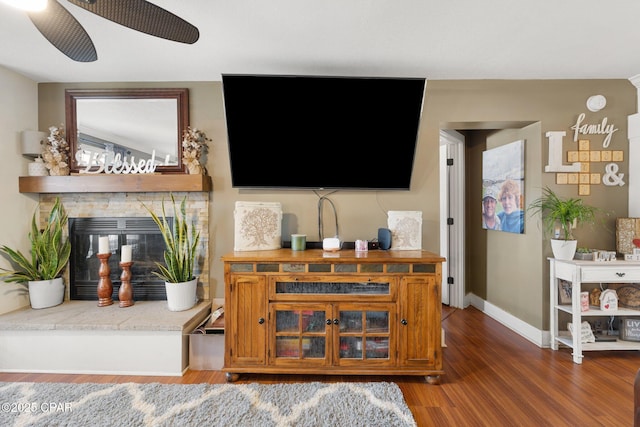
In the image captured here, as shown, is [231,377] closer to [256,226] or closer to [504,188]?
[256,226]

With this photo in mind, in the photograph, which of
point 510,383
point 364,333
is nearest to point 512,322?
point 510,383

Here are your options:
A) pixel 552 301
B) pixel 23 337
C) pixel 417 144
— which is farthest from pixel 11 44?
pixel 552 301

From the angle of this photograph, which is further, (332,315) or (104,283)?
(104,283)

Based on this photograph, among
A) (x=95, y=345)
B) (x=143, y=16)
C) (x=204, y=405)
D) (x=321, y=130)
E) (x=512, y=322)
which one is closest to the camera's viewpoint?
(x=143, y=16)

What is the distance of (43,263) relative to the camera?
259cm

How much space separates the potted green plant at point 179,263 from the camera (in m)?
2.52

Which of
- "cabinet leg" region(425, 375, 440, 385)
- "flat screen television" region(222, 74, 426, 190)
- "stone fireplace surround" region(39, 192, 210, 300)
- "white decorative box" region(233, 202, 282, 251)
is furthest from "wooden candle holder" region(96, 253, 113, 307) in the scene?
"cabinet leg" region(425, 375, 440, 385)

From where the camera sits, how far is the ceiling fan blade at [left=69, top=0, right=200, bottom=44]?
131 cm

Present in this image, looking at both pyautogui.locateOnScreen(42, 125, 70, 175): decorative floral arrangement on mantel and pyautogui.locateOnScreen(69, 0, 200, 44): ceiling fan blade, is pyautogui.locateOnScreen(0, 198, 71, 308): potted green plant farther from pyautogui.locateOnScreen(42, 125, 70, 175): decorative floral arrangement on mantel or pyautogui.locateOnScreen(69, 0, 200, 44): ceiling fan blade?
pyautogui.locateOnScreen(69, 0, 200, 44): ceiling fan blade

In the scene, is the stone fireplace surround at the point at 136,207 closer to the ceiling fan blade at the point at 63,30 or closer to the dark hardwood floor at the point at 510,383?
the dark hardwood floor at the point at 510,383

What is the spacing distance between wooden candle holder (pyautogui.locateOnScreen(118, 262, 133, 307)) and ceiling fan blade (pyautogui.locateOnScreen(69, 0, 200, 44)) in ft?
6.33

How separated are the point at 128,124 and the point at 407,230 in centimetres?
262

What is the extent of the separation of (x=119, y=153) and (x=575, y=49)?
373 centimetres

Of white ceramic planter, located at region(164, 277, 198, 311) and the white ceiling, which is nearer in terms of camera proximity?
the white ceiling
